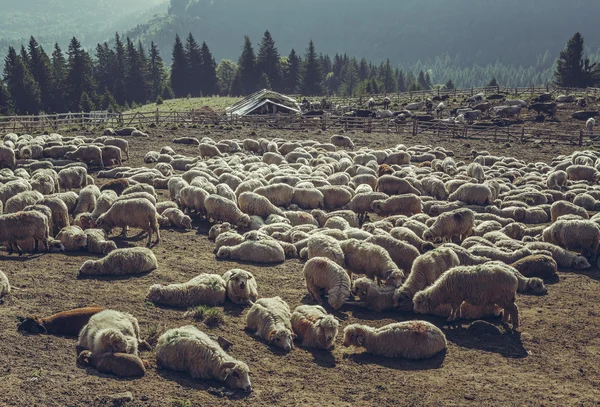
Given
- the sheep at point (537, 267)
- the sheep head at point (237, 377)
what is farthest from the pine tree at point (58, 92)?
A: the sheep head at point (237, 377)

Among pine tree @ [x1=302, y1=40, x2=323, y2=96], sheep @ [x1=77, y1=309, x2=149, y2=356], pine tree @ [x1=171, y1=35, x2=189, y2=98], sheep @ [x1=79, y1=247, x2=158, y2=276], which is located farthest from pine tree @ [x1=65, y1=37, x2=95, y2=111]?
sheep @ [x1=77, y1=309, x2=149, y2=356]

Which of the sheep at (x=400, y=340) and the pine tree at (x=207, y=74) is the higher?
the pine tree at (x=207, y=74)

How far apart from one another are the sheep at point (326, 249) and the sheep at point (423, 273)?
6.38 feet

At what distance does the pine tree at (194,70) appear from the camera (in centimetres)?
10531

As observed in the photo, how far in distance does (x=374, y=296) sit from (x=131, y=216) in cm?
802

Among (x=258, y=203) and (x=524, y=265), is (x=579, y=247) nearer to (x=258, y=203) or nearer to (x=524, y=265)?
(x=524, y=265)

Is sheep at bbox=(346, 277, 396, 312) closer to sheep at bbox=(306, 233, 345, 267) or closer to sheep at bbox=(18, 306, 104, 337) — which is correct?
sheep at bbox=(306, 233, 345, 267)

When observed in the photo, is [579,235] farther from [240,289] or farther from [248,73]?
[248,73]

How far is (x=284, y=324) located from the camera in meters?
11.0

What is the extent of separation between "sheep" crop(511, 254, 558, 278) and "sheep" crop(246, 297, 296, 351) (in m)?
6.78

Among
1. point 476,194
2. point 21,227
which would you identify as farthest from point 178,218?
point 476,194

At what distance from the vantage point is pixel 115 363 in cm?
862

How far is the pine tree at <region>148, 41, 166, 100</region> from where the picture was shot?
A: 103438 mm

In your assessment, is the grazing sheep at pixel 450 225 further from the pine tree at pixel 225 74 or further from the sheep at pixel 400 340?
the pine tree at pixel 225 74
